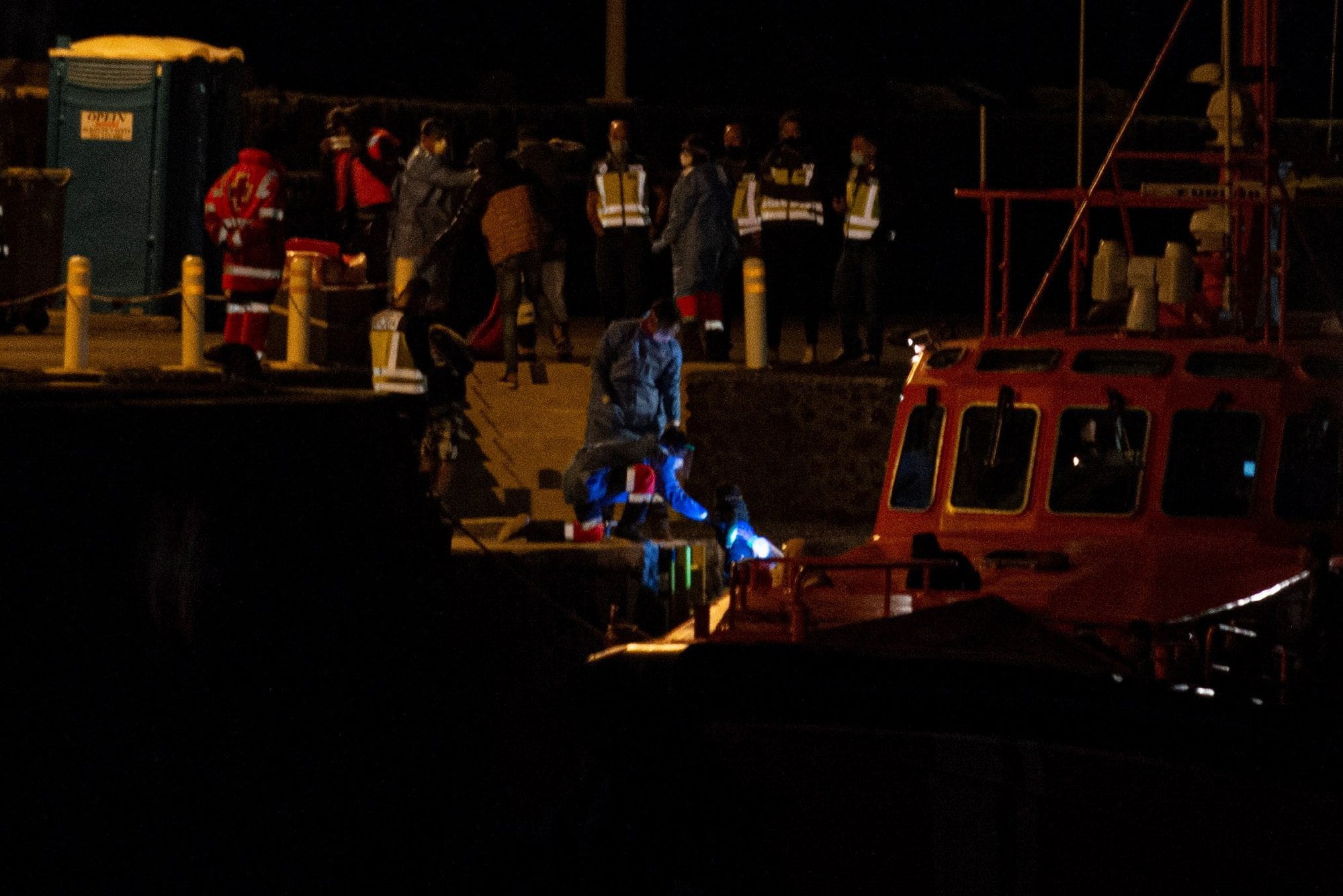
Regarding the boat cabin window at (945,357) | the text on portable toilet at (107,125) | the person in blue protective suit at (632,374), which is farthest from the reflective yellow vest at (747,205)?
the boat cabin window at (945,357)

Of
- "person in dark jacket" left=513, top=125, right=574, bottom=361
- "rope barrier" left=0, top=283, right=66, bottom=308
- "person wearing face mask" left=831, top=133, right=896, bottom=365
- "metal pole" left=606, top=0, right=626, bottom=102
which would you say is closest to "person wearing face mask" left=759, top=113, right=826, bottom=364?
"person wearing face mask" left=831, top=133, right=896, bottom=365

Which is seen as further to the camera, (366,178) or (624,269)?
(624,269)

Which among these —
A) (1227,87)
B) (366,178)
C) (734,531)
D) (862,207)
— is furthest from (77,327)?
(1227,87)

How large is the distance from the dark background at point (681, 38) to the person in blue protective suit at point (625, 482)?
18303 mm

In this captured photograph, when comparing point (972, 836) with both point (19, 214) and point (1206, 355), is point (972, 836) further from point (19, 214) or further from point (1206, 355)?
point (19, 214)

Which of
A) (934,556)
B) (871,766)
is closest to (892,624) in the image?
(934,556)

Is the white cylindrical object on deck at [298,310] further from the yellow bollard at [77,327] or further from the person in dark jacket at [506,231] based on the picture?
the yellow bollard at [77,327]

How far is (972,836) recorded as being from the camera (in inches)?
113

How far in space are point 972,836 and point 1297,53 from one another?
28553 mm

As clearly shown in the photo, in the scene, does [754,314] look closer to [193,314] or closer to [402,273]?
[402,273]

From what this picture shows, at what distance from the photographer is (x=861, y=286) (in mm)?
14547

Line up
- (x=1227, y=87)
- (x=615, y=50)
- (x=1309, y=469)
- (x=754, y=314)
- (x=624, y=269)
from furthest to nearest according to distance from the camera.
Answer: (x=615, y=50), (x=624, y=269), (x=754, y=314), (x=1227, y=87), (x=1309, y=469)

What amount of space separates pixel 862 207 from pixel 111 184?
6976 mm

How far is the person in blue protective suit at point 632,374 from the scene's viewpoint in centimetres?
1205
